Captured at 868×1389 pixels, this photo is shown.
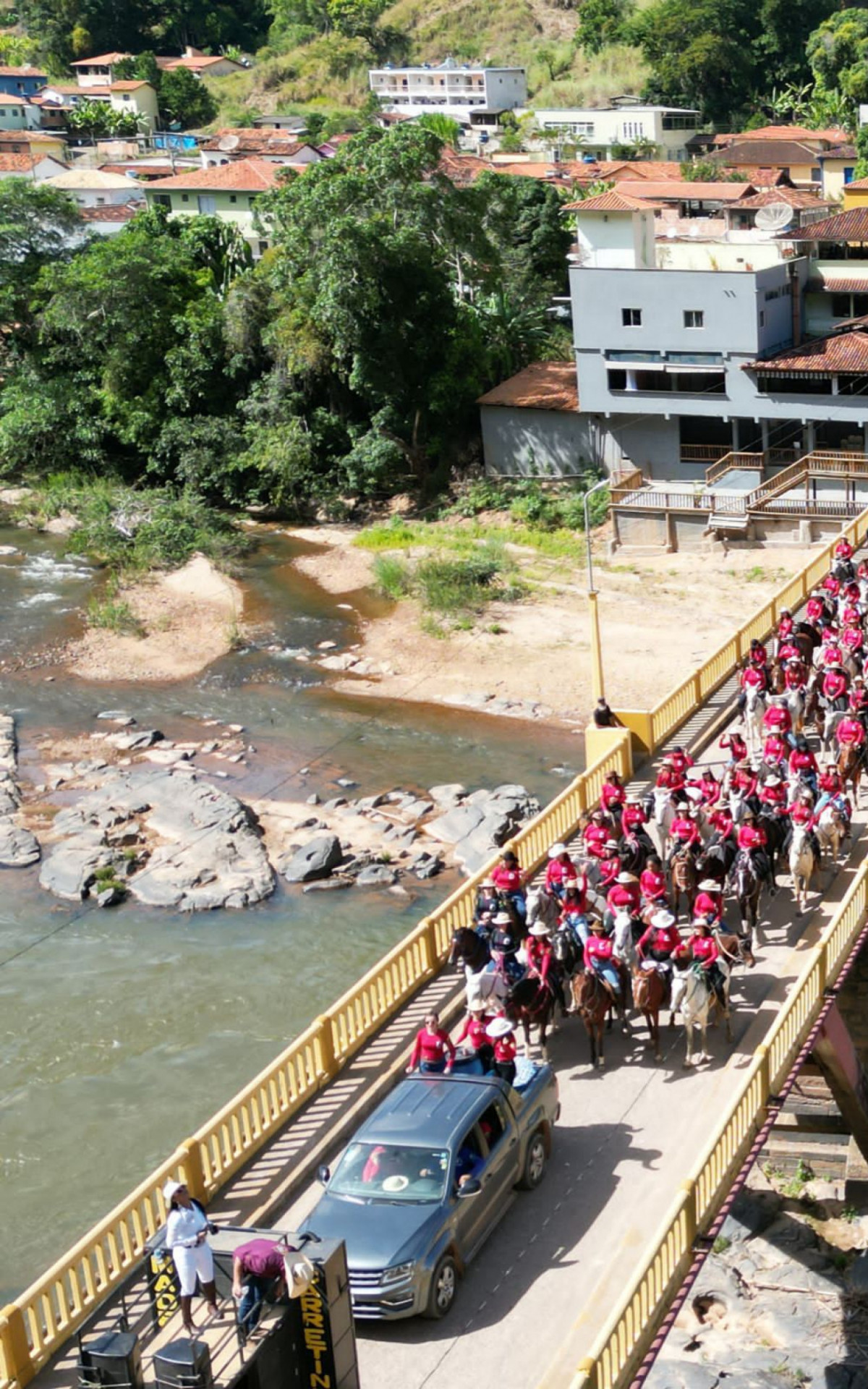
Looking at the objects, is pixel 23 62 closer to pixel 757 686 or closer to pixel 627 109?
pixel 627 109

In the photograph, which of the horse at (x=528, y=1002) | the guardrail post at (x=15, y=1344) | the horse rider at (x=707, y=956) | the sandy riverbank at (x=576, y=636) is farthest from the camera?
the sandy riverbank at (x=576, y=636)

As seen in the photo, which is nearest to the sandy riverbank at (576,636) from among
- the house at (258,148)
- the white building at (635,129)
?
the house at (258,148)

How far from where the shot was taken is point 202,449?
5988 cm

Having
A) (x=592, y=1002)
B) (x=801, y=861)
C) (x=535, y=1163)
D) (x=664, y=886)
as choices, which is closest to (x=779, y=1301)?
(x=801, y=861)

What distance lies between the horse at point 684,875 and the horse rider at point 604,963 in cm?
240

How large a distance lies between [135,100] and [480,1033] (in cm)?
12477

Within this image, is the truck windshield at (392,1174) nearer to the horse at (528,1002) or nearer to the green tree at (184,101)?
the horse at (528,1002)

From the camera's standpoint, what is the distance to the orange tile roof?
274 feet

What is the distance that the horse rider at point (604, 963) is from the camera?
1733cm

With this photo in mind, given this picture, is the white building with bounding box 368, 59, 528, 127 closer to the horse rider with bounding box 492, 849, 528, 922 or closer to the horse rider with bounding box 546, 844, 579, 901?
the horse rider with bounding box 492, 849, 528, 922

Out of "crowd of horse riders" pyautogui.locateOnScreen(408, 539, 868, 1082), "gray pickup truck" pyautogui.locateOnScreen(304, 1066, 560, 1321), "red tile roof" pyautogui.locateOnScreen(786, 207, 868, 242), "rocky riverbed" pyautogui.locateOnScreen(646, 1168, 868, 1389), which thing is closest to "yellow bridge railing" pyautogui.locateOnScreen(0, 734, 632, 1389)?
"crowd of horse riders" pyautogui.locateOnScreen(408, 539, 868, 1082)

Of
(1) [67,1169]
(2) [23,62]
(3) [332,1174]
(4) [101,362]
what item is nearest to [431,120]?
(4) [101,362]

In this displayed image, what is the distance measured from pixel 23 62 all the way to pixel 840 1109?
143 m

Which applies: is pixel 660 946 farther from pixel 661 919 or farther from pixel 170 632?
pixel 170 632
